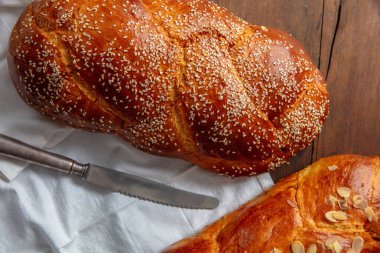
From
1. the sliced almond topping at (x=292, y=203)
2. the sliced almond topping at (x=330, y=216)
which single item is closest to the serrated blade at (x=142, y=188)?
the sliced almond topping at (x=292, y=203)

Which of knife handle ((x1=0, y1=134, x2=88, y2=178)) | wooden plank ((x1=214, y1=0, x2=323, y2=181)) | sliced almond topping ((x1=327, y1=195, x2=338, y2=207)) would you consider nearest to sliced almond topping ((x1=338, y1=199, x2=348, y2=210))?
sliced almond topping ((x1=327, y1=195, x2=338, y2=207))

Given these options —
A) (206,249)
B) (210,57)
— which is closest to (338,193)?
(206,249)

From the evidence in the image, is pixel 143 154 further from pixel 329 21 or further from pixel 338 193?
pixel 329 21

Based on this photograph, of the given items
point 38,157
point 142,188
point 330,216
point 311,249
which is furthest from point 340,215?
Answer: point 38,157

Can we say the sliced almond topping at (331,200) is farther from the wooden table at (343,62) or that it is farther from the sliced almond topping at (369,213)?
the wooden table at (343,62)

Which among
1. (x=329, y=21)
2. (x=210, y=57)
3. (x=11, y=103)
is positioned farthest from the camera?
(x=329, y=21)

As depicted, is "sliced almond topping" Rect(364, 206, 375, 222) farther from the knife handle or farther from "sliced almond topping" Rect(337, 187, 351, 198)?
the knife handle
